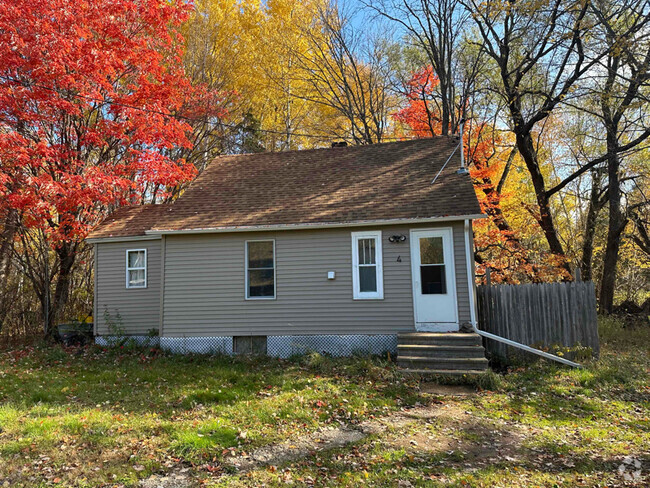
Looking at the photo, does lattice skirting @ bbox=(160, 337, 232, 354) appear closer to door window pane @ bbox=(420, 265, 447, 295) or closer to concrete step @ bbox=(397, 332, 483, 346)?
concrete step @ bbox=(397, 332, 483, 346)

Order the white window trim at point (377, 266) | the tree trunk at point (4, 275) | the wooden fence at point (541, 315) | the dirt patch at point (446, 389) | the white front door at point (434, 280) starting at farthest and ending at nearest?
the tree trunk at point (4, 275) < the white window trim at point (377, 266) < the white front door at point (434, 280) < the wooden fence at point (541, 315) < the dirt patch at point (446, 389)

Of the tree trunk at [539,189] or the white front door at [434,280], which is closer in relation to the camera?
the white front door at [434,280]

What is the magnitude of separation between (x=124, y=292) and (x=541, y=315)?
10524mm

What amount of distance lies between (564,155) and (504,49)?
730 centimetres

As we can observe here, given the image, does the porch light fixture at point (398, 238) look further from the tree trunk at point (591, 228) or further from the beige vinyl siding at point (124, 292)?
the tree trunk at point (591, 228)

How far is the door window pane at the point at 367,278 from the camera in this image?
938cm

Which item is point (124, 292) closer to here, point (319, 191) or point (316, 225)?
point (316, 225)

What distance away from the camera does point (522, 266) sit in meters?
14.0

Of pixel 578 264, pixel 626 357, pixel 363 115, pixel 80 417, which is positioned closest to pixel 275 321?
pixel 80 417

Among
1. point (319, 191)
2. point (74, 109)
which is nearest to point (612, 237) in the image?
point (319, 191)

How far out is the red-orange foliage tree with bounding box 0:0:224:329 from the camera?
10.7 meters

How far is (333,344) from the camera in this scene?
9.34 m

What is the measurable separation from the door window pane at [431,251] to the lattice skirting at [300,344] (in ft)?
6.07

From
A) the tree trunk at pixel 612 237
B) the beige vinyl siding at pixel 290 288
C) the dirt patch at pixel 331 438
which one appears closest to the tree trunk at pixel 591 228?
the tree trunk at pixel 612 237
